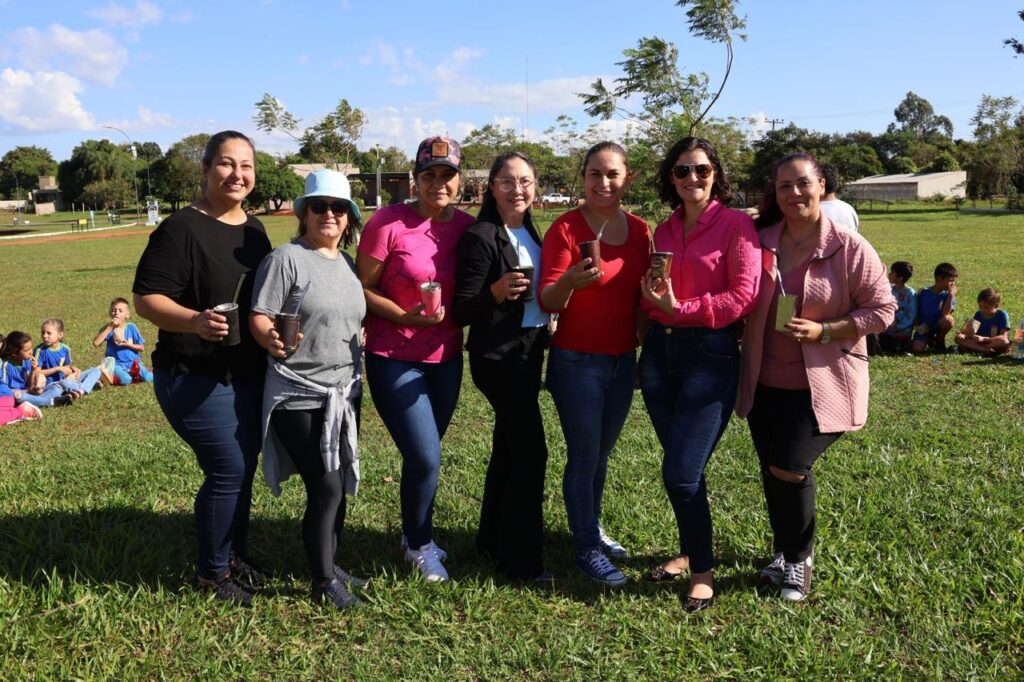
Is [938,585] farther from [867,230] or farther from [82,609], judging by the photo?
[867,230]

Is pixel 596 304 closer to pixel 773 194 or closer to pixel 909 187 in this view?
pixel 773 194

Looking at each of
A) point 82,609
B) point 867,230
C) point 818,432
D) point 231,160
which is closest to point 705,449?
point 818,432

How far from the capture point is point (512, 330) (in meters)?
3.28

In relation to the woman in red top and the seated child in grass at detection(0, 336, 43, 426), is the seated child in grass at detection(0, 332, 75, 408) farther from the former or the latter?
the woman in red top

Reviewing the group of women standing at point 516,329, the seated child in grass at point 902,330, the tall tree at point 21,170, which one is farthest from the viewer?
the tall tree at point 21,170

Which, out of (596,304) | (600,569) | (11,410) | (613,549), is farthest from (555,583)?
(11,410)

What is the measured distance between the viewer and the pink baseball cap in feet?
10.6

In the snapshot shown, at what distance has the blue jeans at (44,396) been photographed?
7414 millimetres

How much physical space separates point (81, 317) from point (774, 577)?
13.2 metres

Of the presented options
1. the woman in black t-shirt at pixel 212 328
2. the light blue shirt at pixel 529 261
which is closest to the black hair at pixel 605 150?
the light blue shirt at pixel 529 261

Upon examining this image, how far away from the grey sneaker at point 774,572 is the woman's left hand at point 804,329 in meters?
1.11

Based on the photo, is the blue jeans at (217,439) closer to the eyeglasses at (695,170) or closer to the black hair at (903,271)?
the eyeglasses at (695,170)

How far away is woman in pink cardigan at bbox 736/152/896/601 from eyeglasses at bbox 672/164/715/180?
1.01 feet

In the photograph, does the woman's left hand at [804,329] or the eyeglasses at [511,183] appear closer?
the woman's left hand at [804,329]
